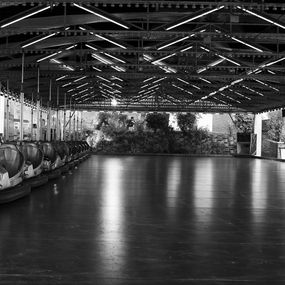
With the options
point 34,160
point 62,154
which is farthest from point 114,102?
point 34,160

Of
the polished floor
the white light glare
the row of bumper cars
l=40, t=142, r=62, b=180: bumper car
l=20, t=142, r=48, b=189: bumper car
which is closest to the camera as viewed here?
the polished floor

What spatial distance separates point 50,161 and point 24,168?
12.1 feet

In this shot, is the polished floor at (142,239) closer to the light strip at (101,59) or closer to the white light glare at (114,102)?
the light strip at (101,59)

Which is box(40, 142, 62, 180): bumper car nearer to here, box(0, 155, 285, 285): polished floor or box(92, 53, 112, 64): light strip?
box(0, 155, 285, 285): polished floor

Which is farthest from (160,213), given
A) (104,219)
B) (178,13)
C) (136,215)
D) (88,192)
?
(178,13)

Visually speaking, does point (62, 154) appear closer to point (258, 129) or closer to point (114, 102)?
point (114, 102)

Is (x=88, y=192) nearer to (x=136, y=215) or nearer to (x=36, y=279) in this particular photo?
(x=136, y=215)

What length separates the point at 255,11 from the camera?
10789 millimetres

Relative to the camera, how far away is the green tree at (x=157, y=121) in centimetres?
4200

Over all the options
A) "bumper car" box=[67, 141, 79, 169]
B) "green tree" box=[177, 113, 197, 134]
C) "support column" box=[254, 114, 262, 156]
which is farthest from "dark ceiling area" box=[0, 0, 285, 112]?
"green tree" box=[177, 113, 197, 134]

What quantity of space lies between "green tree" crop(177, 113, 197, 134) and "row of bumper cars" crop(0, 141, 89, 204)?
27401 mm

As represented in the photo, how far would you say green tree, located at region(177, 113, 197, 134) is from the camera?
140ft

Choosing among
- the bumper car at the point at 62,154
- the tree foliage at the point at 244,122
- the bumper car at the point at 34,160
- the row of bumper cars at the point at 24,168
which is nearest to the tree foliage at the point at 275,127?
the tree foliage at the point at 244,122

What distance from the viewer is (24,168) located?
9984 millimetres
